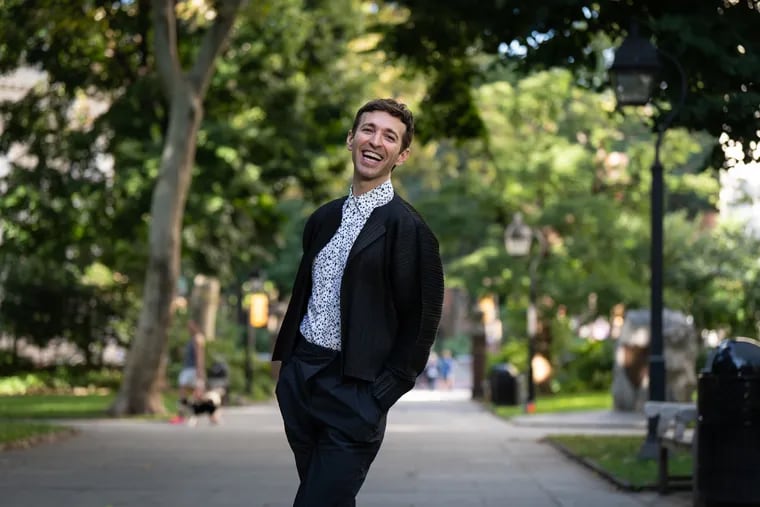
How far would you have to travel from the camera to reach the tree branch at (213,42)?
25.9 m

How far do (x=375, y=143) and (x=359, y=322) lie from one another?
0.63 m

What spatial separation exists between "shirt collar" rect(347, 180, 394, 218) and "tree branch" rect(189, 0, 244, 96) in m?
20.2

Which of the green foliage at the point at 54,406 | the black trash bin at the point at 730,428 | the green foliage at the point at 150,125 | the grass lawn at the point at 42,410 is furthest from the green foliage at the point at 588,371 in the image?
the black trash bin at the point at 730,428

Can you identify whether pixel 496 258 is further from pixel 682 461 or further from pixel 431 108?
pixel 682 461

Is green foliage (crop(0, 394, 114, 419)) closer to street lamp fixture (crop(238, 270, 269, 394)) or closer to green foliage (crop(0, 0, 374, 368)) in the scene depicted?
green foliage (crop(0, 0, 374, 368))

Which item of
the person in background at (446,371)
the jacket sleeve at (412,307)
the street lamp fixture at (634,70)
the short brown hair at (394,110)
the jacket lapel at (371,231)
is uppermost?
the street lamp fixture at (634,70)

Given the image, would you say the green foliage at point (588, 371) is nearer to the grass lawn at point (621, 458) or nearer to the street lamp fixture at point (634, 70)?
the grass lawn at point (621, 458)

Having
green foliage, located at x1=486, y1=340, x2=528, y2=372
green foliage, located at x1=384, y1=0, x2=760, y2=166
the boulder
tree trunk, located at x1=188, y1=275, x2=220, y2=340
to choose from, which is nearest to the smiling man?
green foliage, located at x1=384, y1=0, x2=760, y2=166

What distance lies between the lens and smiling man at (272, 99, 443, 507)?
575cm

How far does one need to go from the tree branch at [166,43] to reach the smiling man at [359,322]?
69.1ft

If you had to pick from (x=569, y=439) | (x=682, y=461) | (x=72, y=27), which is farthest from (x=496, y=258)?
(x=682, y=461)

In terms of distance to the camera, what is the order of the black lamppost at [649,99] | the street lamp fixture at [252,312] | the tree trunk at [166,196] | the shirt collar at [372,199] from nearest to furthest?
the shirt collar at [372,199], the black lamppost at [649,99], the tree trunk at [166,196], the street lamp fixture at [252,312]

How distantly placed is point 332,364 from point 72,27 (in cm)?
2113

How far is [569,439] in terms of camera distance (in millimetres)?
21141
